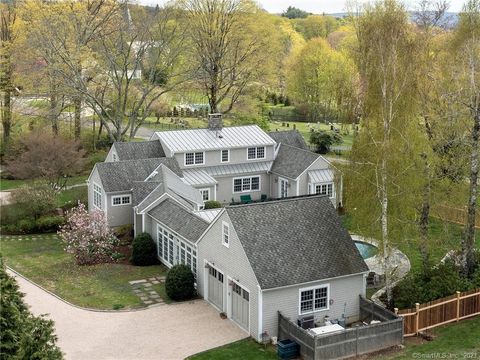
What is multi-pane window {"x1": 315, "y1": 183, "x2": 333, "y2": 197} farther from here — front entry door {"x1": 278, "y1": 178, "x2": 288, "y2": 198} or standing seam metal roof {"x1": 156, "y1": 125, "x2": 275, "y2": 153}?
standing seam metal roof {"x1": 156, "y1": 125, "x2": 275, "y2": 153}

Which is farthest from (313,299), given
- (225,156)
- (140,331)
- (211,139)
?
(211,139)

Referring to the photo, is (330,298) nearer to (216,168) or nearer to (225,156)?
(216,168)

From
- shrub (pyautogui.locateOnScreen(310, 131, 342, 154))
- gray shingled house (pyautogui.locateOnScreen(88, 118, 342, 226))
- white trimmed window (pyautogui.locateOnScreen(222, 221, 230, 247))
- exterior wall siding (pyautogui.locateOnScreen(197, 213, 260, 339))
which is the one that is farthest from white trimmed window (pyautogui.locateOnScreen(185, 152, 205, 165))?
shrub (pyautogui.locateOnScreen(310, 131, 342, 154))

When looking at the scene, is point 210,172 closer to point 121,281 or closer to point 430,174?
point 121,281

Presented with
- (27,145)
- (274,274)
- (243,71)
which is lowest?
(274,274)

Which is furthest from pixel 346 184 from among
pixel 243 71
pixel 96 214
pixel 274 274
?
pixel 243 71

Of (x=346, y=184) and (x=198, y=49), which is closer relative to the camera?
(x=346, y=184)

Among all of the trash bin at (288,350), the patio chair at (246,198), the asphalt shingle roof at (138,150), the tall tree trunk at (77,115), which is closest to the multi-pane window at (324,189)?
the patio chair at (246,198)
